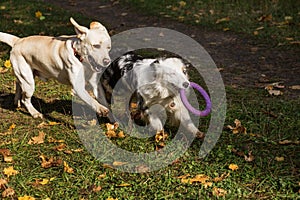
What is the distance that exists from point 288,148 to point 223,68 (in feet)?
8.74

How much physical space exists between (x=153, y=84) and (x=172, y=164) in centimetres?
78

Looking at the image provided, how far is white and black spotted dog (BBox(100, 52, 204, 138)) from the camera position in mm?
4441

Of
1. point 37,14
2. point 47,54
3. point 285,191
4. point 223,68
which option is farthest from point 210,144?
point 37,14

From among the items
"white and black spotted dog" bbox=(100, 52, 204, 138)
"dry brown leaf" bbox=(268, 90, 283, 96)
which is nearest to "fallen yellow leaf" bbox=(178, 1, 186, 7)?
"dry brown leaf" bbox=(268, 90, 283, 96)

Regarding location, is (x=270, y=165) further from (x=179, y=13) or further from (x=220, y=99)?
(x=179, y=13)

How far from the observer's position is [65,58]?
5000mm

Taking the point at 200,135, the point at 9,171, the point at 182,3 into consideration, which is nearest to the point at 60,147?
the point at 9,171

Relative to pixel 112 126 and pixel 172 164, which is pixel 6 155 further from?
pixel 172 164

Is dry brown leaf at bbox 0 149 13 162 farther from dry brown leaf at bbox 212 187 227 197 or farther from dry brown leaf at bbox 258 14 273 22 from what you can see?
dry brown leaf at bbox 258 14 273 22

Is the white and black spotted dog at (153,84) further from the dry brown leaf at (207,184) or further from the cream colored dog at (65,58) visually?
the dry brown leaf at (207,184)

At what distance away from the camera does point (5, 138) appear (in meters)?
5.13

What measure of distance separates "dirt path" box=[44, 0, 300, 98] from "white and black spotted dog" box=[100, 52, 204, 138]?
1705mm

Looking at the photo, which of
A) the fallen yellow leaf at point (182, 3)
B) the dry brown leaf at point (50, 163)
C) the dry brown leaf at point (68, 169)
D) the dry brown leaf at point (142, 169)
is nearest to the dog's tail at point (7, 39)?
the dry brown leaf at point (50, 163)

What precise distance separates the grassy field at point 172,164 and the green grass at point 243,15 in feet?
8.81
